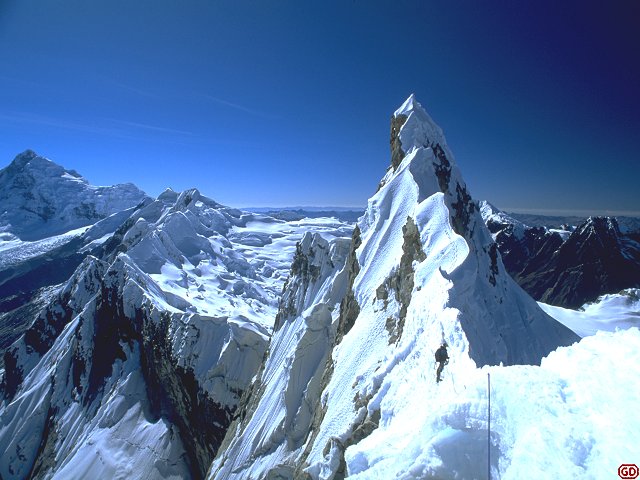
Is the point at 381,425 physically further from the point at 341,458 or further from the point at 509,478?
the point at 509,478

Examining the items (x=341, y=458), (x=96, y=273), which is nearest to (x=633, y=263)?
(x=341, y=458)

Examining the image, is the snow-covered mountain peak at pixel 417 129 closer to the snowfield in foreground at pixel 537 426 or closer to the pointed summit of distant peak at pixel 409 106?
the pointed summit of distant peak at pixel 409 106

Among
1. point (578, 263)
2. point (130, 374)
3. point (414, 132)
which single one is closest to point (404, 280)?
point (414, 132)

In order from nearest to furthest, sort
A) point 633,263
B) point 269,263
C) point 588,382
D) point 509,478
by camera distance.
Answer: point 509,478 < point 588,382 < point 633,263 < point 269,263

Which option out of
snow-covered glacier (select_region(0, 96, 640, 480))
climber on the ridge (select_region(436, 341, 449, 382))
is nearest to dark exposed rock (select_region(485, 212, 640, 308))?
snow-covered glacier (select_region(0, 96, 640, 480))

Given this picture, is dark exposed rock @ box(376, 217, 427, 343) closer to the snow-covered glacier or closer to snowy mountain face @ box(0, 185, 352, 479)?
the snow-covered glacier

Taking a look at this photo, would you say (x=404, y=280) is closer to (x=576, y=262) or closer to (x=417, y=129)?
(x=417, y=129)
